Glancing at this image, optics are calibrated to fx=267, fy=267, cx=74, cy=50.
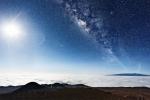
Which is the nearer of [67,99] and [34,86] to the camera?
[67,99]

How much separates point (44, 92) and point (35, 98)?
2.25 metres

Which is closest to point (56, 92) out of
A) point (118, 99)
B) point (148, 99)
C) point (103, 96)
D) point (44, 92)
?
point (44, 92)

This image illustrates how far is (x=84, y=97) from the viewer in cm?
5581

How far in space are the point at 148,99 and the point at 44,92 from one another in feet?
103

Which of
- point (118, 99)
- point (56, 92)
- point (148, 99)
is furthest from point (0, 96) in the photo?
point (148, 99)

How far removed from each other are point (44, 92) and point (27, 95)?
11.2 ft

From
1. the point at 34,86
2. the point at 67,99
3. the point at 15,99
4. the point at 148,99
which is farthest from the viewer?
the point at 148,99

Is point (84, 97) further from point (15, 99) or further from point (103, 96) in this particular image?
point (15, 99)

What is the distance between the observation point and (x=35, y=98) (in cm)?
5184

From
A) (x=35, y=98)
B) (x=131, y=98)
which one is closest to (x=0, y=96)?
(x=35, y=98)

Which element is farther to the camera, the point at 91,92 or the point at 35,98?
the point at 91,92

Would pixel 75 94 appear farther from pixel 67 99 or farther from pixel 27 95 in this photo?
pixel 27 95

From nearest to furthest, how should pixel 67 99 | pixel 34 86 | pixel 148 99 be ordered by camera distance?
pixel 67 99, pixel 34 86, pixel 148 99

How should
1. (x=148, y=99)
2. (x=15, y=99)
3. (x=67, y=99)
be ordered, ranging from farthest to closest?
(x=148, y=99), (x=67, y=99), (x=15, y=99)
